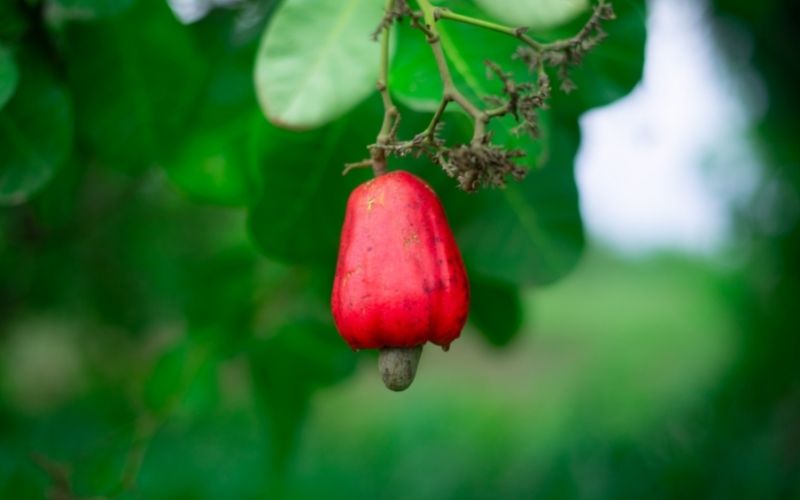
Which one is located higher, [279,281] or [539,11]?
[539,11]

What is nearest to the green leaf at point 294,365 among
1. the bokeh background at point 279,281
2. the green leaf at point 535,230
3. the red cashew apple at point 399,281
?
the bokeh background at point 279,281

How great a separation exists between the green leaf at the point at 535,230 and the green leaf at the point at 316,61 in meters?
0.33

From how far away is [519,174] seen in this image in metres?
0.74

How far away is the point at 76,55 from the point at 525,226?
1.96 feet

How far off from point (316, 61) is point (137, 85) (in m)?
0.46

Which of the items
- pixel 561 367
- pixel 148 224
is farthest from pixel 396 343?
pixel 561 367

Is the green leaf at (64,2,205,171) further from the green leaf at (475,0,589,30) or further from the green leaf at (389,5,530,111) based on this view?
the green leaf at (475,0,589,30)

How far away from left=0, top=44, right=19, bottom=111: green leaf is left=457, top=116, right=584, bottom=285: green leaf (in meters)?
0.55

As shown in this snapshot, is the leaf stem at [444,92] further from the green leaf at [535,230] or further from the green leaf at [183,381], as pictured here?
the green leaf at [183,381]

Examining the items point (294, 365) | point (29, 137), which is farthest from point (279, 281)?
point (29, 137)

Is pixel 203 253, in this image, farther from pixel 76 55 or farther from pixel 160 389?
pixel 76 55

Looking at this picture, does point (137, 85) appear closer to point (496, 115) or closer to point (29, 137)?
point (29, 137)

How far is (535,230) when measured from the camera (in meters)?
1.17

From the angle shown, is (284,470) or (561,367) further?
(561,367)
